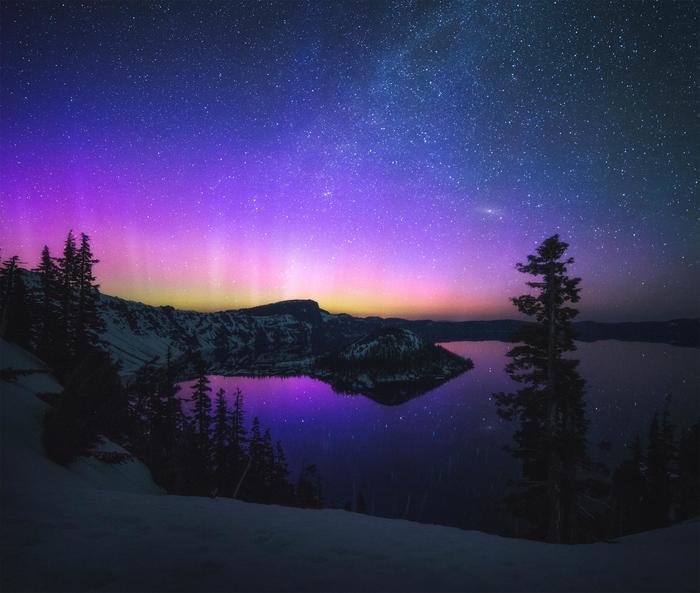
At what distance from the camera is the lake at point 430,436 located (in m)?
64.9

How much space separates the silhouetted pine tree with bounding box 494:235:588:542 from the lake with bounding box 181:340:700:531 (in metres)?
2.92

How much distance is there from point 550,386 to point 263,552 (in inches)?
487

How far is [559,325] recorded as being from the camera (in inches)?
498

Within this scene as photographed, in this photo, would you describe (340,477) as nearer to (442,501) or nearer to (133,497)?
(442,501)

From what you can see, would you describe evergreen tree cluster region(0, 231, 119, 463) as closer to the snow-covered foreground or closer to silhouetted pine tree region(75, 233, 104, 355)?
silhouetted pine tree region(75, 233, 104, 355)

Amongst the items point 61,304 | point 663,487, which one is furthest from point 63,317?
point 663,487

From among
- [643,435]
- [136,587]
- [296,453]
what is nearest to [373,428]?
[296,453]

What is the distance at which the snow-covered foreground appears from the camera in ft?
12.9

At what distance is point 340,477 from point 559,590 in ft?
274

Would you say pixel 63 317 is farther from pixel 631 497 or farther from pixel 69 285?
pixel 631 497

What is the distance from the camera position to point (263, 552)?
4891 millimetres

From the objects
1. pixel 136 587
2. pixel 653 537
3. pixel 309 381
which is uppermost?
pixel 136 587

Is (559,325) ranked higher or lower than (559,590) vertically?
higher

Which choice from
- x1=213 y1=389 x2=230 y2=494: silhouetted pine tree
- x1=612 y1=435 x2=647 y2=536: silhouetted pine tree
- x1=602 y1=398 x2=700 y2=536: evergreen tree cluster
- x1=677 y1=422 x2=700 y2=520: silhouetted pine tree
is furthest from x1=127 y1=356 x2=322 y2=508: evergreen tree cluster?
x1=677 y1=422 x2=700 y2=520: silhouetted pine tree
